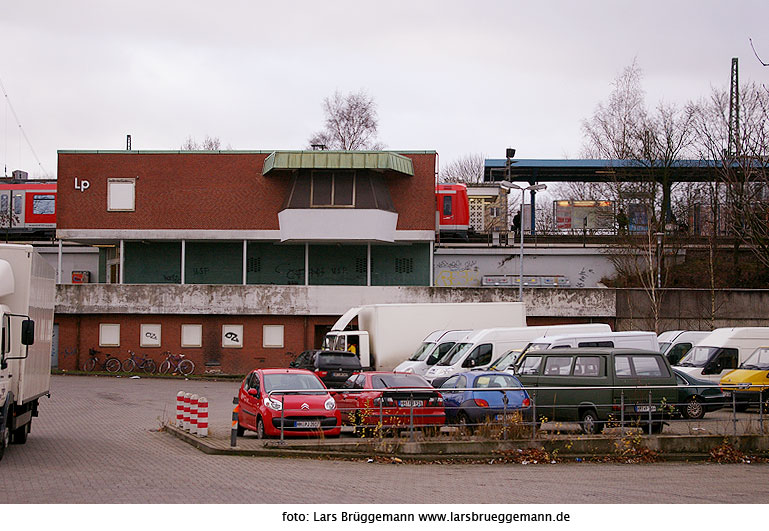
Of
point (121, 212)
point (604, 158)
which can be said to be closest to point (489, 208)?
point (604, 158)

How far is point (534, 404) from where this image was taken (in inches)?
733

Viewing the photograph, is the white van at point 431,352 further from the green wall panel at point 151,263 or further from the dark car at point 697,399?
the green wall panel at point 151,263

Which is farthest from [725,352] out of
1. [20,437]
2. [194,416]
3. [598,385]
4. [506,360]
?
[20,437]

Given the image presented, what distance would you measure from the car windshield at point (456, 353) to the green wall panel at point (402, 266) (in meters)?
18.5

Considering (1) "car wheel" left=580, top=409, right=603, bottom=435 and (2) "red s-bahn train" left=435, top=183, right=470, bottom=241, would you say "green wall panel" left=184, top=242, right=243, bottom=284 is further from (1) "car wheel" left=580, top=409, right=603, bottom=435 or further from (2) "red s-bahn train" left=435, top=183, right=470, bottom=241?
(1) "car wheel" left=580, top=409, right=603, bottom=435

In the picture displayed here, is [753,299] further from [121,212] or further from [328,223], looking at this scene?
[121,212]

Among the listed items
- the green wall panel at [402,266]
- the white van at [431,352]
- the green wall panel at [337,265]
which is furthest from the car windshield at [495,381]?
the green wall panel at [337,265]

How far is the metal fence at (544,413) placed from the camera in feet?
60.5

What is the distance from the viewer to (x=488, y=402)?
63.5 ft

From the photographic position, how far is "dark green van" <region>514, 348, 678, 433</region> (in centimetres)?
1917

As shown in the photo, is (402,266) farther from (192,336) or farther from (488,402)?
(488,402)

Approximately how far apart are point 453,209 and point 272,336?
16222 millimetres

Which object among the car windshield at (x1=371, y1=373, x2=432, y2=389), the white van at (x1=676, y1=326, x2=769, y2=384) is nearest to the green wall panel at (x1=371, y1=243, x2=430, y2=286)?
the white van at (x1=676, y1=326, x2=769, y2=384)
